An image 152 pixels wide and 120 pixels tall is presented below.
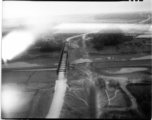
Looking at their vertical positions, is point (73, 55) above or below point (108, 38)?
below

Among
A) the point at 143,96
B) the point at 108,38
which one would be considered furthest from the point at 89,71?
the point at 143,96

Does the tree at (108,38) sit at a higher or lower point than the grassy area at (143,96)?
higher

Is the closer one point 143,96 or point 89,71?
point 143,96

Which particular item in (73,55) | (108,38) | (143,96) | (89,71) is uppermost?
(108,38)

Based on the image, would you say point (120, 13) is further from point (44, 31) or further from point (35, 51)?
point (35, 51)

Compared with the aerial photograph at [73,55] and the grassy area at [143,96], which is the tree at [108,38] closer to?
the aerial photograph at [73,55]

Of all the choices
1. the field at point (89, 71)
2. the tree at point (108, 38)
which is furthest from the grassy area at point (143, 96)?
the tree at point (108, 38)

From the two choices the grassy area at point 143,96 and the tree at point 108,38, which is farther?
the tree at point 108,38

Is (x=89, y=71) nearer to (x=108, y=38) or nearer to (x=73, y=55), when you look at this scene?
(x=73, y=55)
